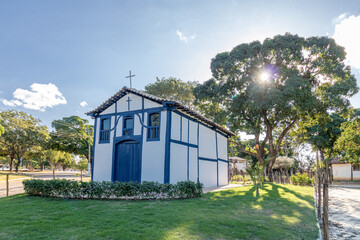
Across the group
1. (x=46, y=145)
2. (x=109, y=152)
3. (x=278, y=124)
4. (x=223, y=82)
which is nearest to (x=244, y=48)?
(x=223, y=82)

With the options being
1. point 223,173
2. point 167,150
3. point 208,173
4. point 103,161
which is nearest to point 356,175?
point 223,173

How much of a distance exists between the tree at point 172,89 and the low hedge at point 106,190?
21.5 meters

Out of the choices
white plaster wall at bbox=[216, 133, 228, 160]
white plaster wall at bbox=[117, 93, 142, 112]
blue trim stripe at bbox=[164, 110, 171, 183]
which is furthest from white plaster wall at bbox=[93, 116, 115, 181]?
white plaster wall at bbox=[216, 133, 228, 160]

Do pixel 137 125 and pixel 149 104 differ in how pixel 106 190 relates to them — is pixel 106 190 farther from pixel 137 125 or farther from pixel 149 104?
pixel 149 104

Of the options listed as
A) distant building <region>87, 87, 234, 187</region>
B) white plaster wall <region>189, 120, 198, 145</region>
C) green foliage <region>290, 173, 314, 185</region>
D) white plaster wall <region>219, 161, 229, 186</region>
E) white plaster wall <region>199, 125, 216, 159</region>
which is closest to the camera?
distant building <region>87, 87, 234, 187</region>

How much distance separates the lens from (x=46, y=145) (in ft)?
136

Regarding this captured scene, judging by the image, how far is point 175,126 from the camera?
1427cm

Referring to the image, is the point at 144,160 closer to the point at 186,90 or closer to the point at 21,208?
the point at 21,208

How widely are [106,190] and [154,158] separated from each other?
384 cm

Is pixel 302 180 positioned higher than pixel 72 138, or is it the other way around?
pixel 72 138

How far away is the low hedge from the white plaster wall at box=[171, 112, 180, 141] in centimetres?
365

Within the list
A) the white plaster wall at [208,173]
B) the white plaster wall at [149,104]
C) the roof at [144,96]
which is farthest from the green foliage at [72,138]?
the white plaster wall at [149,104]

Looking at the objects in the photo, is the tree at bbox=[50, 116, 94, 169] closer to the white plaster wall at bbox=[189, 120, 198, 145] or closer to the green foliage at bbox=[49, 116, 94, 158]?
the green foliage at bbox=[49, 116, 94, 158]

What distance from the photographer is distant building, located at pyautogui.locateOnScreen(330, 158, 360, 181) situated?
33062 mm
